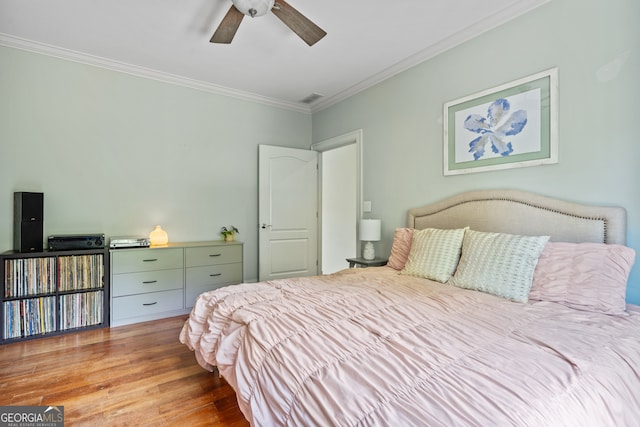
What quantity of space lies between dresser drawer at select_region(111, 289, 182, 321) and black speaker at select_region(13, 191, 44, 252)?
2.77ft

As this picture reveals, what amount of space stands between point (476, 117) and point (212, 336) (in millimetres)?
2521

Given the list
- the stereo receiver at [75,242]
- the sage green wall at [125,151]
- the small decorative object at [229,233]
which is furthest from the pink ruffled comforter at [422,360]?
the sage green wall at [125,151]

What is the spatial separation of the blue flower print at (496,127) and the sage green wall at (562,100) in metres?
0.19

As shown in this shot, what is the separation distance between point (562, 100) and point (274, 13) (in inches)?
78.6

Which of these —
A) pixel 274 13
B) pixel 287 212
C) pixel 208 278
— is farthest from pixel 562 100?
pixel 208 278

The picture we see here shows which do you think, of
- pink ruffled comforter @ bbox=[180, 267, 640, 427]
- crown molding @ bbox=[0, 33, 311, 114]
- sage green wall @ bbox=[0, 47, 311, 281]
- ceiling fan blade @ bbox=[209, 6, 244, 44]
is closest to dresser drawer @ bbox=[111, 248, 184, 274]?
sage green wall @ bbox=[0, 47, 311, 281]

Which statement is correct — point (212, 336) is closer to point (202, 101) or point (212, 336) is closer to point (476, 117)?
point (476, 117)

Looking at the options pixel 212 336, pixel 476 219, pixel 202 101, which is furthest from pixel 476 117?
pixel 202 101

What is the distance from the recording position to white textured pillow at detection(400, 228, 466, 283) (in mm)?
2207

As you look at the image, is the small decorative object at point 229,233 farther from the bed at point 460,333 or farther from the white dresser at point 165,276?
the bed at point 460,333

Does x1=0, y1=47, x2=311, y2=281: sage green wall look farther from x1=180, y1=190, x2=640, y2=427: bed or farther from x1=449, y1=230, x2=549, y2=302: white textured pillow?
x1=449, y1=230, x2=549, y2=302: white textured pillow

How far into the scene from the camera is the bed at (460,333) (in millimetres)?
836

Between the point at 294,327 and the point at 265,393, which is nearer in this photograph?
the point at 265,393

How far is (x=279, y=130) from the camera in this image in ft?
14.5
